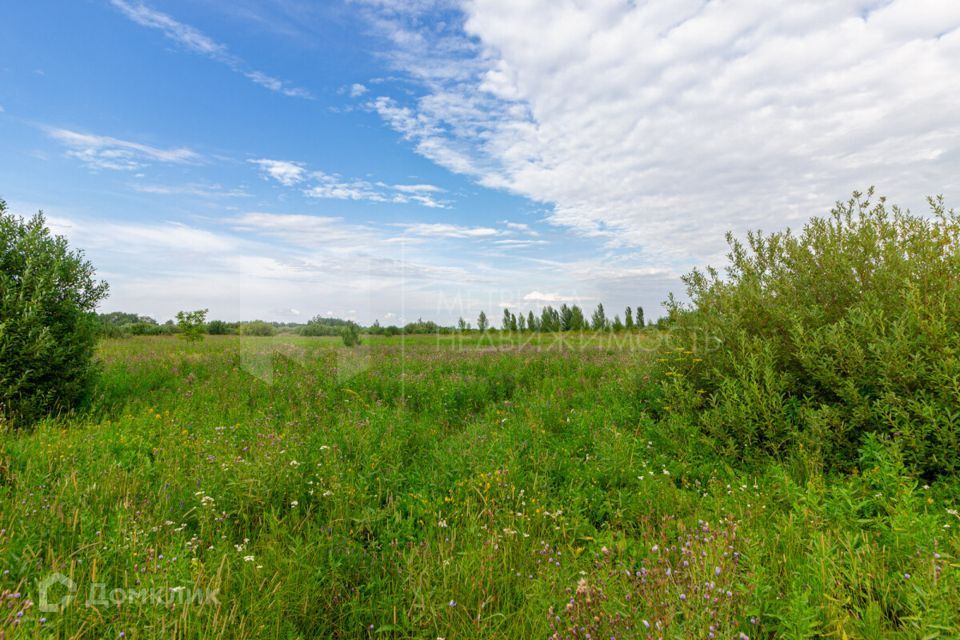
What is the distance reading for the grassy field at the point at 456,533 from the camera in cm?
255

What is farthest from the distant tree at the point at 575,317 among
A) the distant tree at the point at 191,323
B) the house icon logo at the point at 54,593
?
the house icon logo at the point at 54,593

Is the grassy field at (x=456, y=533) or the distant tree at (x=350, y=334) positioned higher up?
the distant tree at (x=350, y=334)

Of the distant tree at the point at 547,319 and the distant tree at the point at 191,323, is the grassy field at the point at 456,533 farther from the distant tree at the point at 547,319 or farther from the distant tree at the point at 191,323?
the distant tree at the point at 547,319

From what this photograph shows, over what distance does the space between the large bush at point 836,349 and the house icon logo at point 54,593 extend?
6263 millimetres

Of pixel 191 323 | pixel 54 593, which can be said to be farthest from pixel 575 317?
pixel 54 593

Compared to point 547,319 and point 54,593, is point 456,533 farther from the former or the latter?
point 547,319

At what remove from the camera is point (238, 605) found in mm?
2766

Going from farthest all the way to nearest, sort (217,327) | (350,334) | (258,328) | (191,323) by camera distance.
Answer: (217,327) → (191,323) → (350,334) → (258,328)

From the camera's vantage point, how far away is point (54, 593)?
2766mm

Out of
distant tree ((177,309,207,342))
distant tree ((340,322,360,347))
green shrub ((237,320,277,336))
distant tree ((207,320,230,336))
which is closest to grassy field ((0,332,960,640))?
green shrub ((237,320,277,336))

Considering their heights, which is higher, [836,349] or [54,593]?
[836,349]

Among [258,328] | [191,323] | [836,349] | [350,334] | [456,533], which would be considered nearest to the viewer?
[456,533]

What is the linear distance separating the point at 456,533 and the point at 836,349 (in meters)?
4.88

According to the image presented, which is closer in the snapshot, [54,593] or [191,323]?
[54,593]
